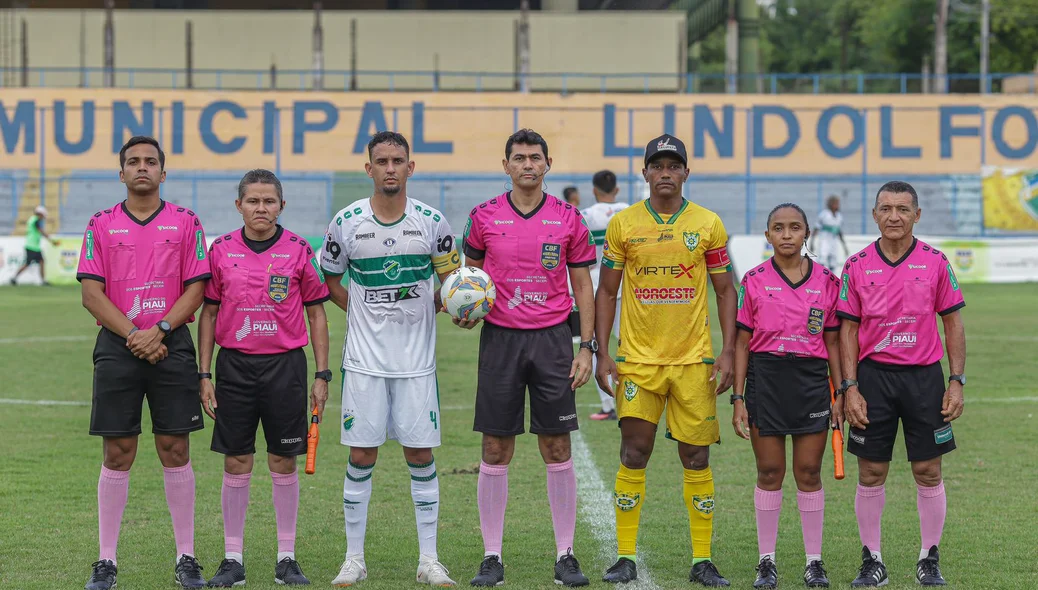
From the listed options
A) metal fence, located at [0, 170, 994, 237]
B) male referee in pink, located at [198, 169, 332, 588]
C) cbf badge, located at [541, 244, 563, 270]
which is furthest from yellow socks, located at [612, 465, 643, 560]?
metal fence, located at [0, 170, 994, 237]

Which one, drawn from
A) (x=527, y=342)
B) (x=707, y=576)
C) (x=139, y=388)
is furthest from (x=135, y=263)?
(x=707, y=576)

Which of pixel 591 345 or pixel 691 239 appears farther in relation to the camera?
pixel 591 345

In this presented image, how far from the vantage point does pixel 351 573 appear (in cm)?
595

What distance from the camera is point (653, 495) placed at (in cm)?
809

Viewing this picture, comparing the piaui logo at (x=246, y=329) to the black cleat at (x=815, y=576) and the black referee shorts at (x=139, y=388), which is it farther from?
the black cleat at (x=815, y=576)

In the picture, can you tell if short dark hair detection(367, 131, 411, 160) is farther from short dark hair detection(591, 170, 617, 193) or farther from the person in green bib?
the person in green bib

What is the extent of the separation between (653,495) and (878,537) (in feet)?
7.30

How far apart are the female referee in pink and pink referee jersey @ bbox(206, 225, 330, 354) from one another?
7.22ft

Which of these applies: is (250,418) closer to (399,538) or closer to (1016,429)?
(399,538)

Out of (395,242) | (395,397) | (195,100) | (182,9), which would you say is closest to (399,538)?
(395,397)

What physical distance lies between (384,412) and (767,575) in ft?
6.61

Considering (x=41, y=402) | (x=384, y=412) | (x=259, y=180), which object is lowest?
(x=41, y=402)

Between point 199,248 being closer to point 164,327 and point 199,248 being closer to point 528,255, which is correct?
point 164,327

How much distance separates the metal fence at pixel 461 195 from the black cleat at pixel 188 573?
97.9 feet
